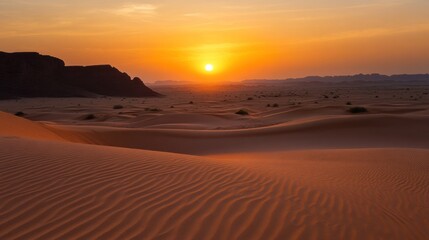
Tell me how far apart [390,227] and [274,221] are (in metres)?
1.49

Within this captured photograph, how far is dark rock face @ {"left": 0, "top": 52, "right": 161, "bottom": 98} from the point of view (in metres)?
72.8

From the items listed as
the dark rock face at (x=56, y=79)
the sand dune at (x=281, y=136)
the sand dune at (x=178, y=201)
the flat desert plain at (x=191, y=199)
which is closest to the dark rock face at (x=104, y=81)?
the dark rock face at (x=56, y=79)

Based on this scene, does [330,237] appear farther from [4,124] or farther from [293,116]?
[293,116]

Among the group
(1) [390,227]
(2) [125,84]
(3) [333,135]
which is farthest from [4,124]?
(2) [125,84]

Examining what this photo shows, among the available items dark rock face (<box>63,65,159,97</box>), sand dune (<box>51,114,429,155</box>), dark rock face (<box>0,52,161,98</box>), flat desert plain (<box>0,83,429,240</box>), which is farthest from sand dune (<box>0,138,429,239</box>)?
dark rock face (<box>63,65,159,97</box>)

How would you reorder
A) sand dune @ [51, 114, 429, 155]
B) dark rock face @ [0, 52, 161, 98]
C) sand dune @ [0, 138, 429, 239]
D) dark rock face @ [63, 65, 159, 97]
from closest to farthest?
sand dune @ [0, 138, 429, 239], sand dune @ [51, 114, 429, 155], dark rock face @ [0, 52, 161, 98], dark rock face @ [63, 65, 159, 97]

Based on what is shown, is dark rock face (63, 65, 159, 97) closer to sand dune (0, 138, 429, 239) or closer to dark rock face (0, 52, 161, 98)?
dark rock face (0, 52, 161, 98)

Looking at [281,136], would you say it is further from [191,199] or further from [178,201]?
[178,201]

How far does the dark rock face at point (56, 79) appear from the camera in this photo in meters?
72.8

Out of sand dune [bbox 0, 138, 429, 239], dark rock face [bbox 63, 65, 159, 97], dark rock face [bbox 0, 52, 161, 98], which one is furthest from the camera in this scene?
dark rock face [bbox 63, 65, 159, 97]

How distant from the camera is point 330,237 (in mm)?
4375

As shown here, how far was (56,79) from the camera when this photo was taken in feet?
263

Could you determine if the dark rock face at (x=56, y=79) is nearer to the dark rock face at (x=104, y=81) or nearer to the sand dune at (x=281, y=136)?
the dark rock face at (x=104, y=81)

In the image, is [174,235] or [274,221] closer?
[174,235]
